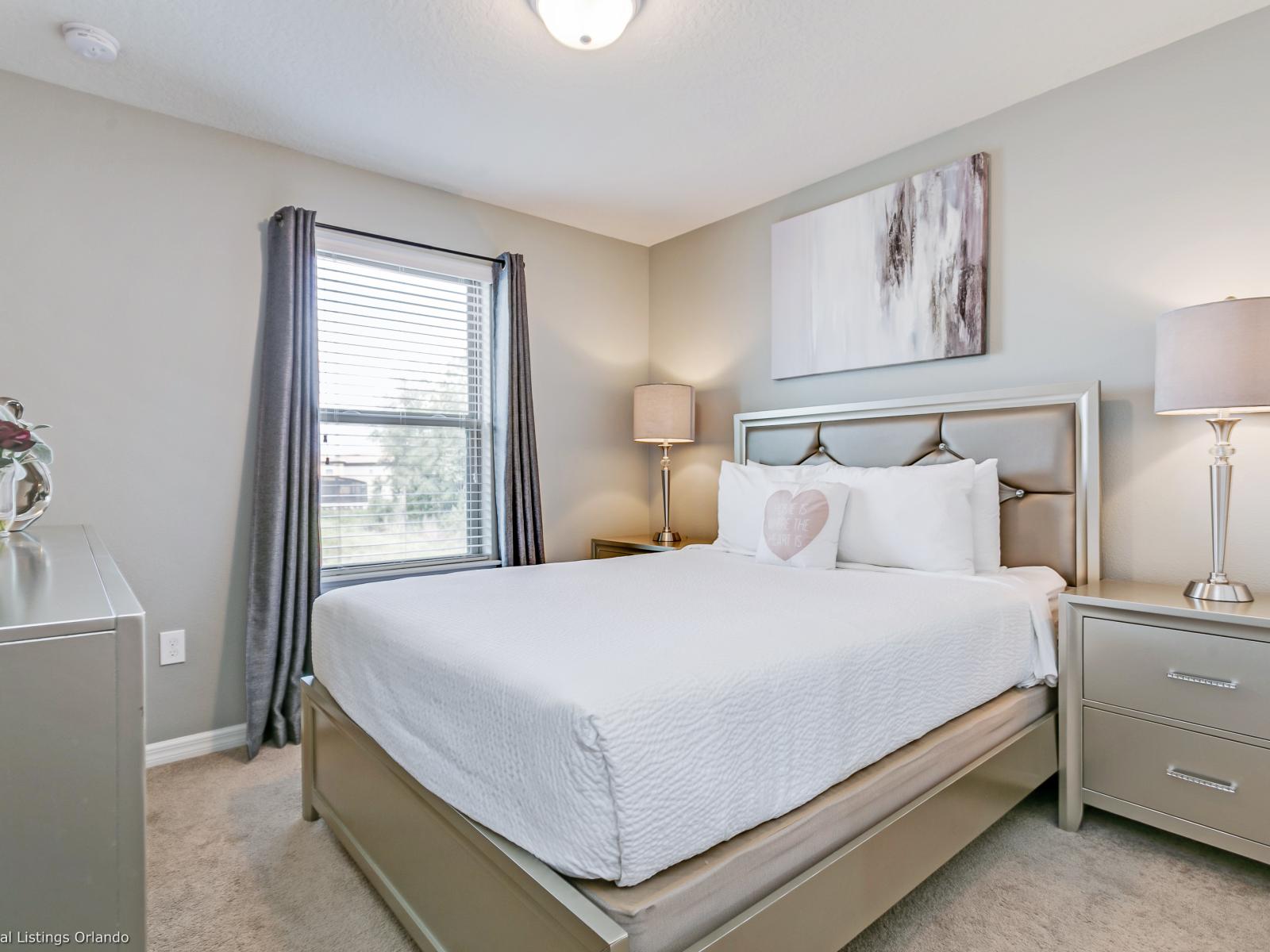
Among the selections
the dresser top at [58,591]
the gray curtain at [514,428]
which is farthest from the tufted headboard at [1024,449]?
the dresser top at [58,591]

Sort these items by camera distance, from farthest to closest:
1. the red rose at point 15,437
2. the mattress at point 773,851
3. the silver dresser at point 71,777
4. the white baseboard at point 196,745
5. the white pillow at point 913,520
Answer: the white baseboard at point 196,745 < the white pillow at point 913,520 < the red rose at point 15,437 < the mattress at point 773,851 < the silver dresser at point 71,777

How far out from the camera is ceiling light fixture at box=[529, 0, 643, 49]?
1.92 meters

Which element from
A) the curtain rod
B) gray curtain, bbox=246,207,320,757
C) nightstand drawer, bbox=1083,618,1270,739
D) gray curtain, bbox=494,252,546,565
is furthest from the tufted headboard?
gray curtain, bbox=246,207,320,757

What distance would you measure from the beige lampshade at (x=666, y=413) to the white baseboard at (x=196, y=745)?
2.32m

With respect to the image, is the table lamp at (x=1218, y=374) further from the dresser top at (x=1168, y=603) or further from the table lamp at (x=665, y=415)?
the table lamp at (x=665, y=415)

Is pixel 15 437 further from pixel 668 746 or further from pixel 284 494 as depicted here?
pixel 668 746

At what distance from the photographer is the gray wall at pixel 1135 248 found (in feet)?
6.89

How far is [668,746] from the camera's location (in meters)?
1.06

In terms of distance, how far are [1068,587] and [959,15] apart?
189 centimetres

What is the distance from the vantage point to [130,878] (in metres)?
0.62

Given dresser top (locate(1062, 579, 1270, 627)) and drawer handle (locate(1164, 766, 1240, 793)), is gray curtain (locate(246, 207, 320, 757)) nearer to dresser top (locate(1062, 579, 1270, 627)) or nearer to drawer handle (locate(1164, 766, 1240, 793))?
dresser top (locate(1062, 579, 1270, 627))

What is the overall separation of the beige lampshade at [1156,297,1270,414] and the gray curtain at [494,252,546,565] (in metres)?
2.60

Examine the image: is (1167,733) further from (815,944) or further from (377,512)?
(377,512)

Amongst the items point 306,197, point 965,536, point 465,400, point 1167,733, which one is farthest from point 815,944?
point 306,197
